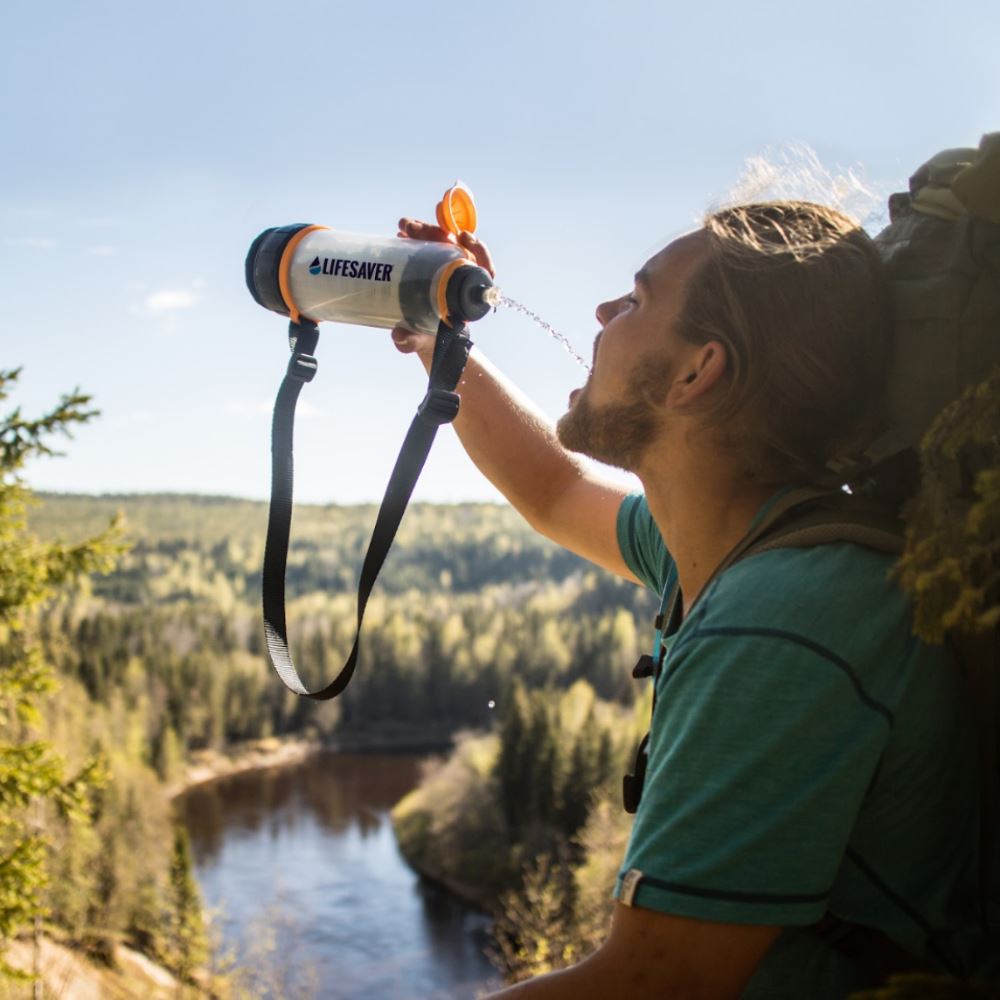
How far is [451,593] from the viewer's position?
360 ft

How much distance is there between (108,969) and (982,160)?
29.0 metres

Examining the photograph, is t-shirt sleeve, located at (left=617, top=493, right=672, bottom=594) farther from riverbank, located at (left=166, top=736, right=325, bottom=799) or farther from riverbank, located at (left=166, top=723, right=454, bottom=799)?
riverbank, located at (left=166, top=723, right=454, bottom=799)

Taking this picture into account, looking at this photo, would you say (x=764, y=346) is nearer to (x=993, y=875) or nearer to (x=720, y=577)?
(x=720, y=577)

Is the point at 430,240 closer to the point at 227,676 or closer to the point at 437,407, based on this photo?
the point at 437,407

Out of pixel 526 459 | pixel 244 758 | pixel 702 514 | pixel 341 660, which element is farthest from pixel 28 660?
pixel 341 660

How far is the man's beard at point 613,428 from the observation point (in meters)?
1.86

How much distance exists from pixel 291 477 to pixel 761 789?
4.04ft

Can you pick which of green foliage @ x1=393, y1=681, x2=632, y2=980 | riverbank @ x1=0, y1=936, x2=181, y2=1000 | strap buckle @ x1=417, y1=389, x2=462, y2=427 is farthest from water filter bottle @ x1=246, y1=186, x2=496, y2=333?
green foliage @ x1=393, y1=681, x2=632, y2=980

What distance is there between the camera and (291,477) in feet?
7.36

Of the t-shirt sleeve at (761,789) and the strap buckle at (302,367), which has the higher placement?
the strap buckle at (302,367)

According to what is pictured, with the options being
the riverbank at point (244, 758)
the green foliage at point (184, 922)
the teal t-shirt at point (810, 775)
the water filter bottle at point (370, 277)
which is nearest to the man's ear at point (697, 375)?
the teal t-shirt at point (810, 775)

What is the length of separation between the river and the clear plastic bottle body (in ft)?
69.8

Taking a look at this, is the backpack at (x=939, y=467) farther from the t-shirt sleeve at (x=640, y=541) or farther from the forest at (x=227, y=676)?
the forest at (x=227, y=676)

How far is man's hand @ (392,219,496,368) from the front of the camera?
7.75ft
